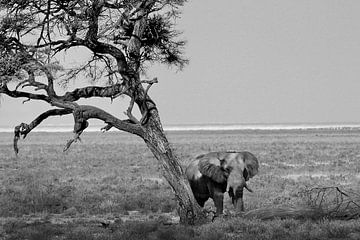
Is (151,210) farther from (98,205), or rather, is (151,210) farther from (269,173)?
(269,173)

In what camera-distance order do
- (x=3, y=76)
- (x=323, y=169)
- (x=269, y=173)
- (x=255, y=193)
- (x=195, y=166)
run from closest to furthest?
(x=3, y=76)
(x=195, y=166)
(x=255, y=193)
(x=269, y=173)
(x=323, y=169)

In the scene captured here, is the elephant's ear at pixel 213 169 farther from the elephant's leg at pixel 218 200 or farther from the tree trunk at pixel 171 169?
the tree trunk at pixel 171 169

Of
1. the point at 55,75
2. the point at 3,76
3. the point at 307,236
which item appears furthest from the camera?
the point at 55,75

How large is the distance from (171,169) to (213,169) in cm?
186

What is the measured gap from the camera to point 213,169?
16.0m

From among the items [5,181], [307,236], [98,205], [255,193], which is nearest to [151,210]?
[98,205]

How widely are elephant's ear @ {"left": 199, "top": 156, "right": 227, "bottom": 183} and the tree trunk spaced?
4.98 ft

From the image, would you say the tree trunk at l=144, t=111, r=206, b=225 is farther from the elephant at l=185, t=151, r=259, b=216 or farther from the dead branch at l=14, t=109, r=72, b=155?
the dead branch at l=14, t=109, r=72, b=155

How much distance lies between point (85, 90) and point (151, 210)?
5006 mm

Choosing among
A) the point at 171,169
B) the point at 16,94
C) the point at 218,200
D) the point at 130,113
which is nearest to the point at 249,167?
the point at 218,200

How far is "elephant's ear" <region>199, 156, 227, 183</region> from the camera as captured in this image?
1587 cm

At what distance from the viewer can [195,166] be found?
17.7 meters

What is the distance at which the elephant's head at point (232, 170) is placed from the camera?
1543cm

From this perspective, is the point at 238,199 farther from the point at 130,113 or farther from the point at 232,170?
the point at 130,113
